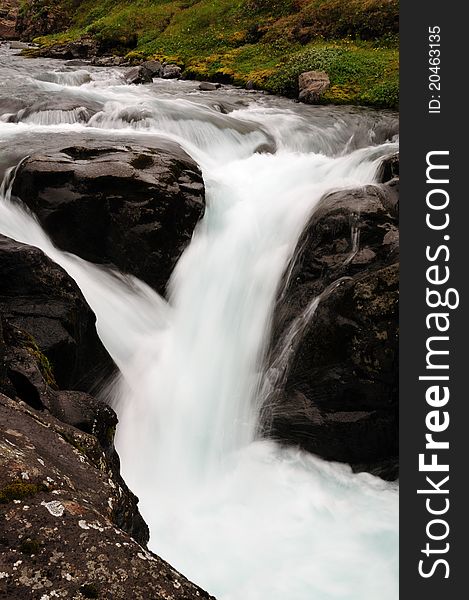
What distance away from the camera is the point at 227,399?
736 centimetres

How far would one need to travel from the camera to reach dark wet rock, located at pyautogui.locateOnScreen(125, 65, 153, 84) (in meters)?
20.8

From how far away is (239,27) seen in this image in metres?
27.3

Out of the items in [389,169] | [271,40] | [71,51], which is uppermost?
[71,51]

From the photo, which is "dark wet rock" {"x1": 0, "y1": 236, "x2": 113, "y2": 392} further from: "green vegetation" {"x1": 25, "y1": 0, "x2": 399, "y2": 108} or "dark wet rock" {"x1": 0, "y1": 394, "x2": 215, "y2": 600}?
"green vegetation" {"x1": 25, "y1": 0, "x2": 399, "y2": 108}

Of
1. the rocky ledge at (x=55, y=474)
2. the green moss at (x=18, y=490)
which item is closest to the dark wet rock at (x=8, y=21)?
the rocky ledge at (x=55, y=474)

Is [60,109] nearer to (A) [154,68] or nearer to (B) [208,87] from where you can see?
(B) [208,87]

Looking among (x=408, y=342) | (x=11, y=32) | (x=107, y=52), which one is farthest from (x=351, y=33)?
(x=11, y=32)

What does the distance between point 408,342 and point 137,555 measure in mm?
2760

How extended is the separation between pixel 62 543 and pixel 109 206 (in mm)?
6081

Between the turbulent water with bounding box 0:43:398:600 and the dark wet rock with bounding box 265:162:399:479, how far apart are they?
0.83 feet

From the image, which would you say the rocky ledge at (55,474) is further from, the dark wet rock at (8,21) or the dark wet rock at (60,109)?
the dark wet rock at (8,21)

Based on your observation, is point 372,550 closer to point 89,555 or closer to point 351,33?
point 89,555

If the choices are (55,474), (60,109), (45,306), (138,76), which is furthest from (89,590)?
(138,76)

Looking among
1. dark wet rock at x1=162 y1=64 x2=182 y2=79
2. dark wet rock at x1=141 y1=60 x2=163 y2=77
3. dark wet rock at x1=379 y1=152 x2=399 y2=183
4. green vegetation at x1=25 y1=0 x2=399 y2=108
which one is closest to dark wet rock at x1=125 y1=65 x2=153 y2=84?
dark wet rock at x1=162 y1=64 x2=182 y2=79
